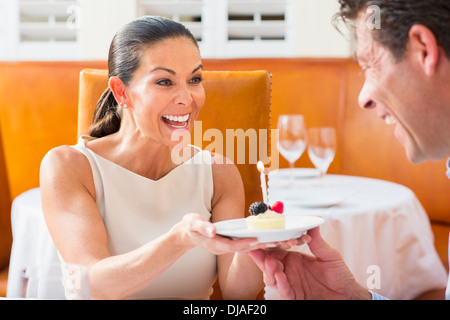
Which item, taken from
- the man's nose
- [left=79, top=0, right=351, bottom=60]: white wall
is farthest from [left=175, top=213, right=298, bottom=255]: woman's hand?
[left=79, top=0, right=351, bottom=60]: white wall

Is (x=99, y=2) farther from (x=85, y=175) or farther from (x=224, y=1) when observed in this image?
(x=85, y=175)

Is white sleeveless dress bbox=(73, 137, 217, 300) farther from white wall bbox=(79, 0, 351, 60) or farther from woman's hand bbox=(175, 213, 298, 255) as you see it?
white wall bbox=(79, 0, 351, 60)

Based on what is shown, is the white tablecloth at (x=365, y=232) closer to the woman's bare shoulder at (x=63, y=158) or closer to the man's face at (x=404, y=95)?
the woman's bare shoulder at (x=63, y=158)

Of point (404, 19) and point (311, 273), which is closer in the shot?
point (404, 19)

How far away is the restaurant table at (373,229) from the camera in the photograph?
1249mm

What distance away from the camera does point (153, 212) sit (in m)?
0.89

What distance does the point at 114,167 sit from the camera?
887mm

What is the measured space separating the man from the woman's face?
0.84 feet

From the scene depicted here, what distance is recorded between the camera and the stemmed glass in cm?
150

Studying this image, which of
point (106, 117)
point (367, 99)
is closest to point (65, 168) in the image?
point (106, 117)

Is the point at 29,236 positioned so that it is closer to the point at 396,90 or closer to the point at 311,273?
the point at 311,273

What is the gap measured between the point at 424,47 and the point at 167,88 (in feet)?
1.27
